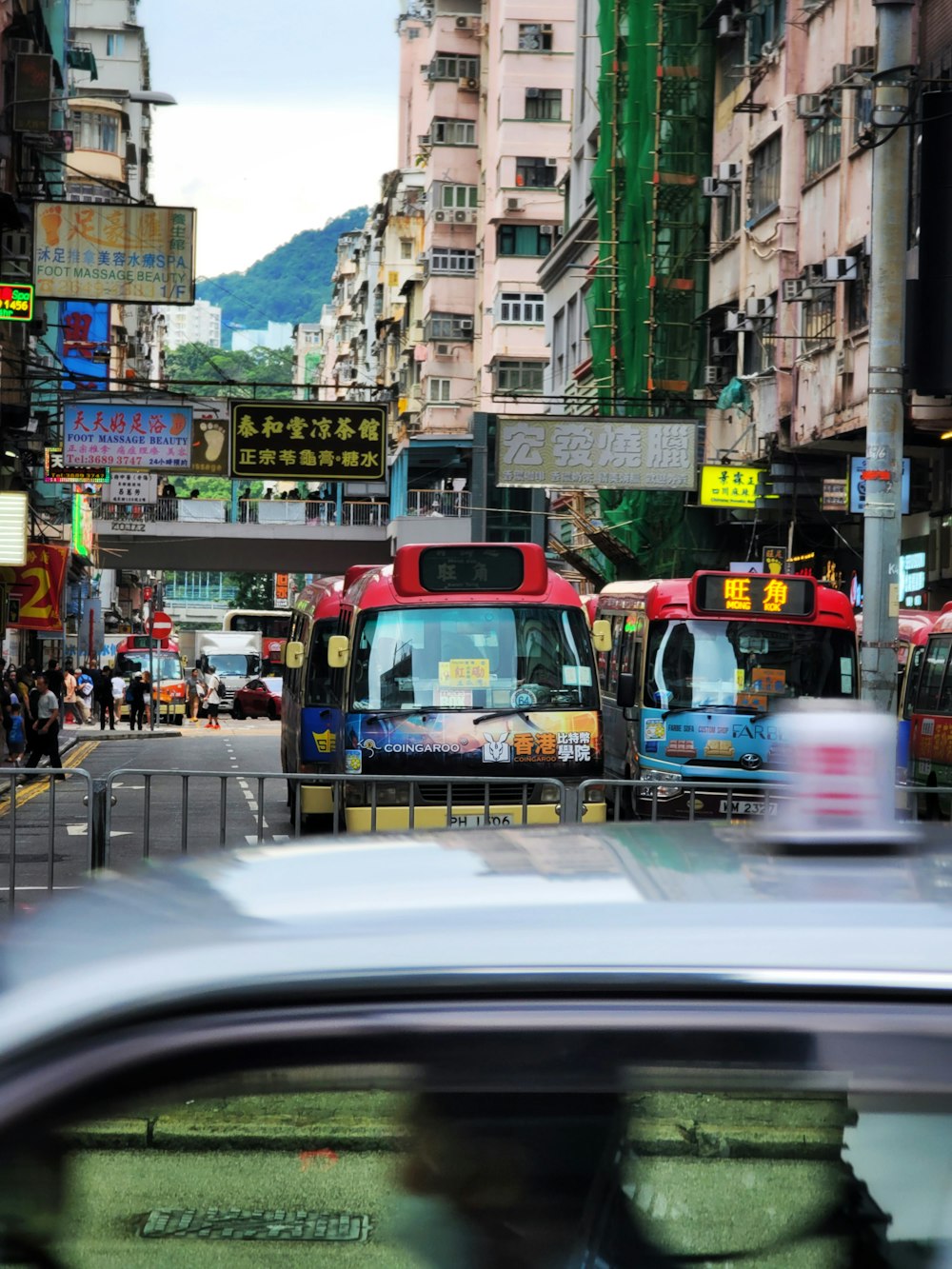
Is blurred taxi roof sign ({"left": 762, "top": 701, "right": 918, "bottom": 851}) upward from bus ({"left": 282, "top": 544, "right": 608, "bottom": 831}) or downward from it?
upward

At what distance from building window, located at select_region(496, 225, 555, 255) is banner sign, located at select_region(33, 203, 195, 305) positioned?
4297 centimetres

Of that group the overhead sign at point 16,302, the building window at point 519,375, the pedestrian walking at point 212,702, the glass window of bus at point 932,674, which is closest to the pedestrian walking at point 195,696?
the pedestrian walking at point 212,702

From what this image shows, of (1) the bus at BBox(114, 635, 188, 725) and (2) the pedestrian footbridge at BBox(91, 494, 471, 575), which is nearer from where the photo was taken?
(1) the bus at BBox(114, 635, 188, 725)

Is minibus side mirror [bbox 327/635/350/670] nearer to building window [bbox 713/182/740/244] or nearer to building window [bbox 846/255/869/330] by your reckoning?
building window [bbox 846/255/869/330]

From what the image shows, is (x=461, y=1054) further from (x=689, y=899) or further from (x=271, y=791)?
(x=271, y=791)

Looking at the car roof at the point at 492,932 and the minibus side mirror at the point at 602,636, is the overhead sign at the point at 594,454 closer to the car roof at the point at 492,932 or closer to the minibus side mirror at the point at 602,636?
the minibus side mirror at the point at 602,636

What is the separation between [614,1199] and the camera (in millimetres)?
1894

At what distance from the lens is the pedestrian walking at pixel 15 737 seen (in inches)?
1293

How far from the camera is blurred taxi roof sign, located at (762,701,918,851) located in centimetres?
221

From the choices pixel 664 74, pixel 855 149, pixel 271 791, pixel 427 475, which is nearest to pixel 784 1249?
pixel 271 791

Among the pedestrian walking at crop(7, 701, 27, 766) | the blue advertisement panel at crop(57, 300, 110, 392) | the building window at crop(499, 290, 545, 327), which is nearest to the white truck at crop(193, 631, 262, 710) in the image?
the blue advertisement panel at crop(57, 300, 110, 392)

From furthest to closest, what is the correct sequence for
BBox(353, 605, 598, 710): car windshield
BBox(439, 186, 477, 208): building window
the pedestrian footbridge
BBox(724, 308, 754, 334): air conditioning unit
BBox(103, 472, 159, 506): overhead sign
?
1. BBox(439, 186, 477, 208): building window
2. the pedestrian footbridge
3. BBox(103, 472, 159, 506): overhead sign
4. BBox(724, 308, 754, 334): air conditioning unit
5. BBox(353, 605, 598, 710): car windshield

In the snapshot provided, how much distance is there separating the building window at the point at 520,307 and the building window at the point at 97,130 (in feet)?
88.1

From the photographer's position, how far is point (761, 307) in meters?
33.9
